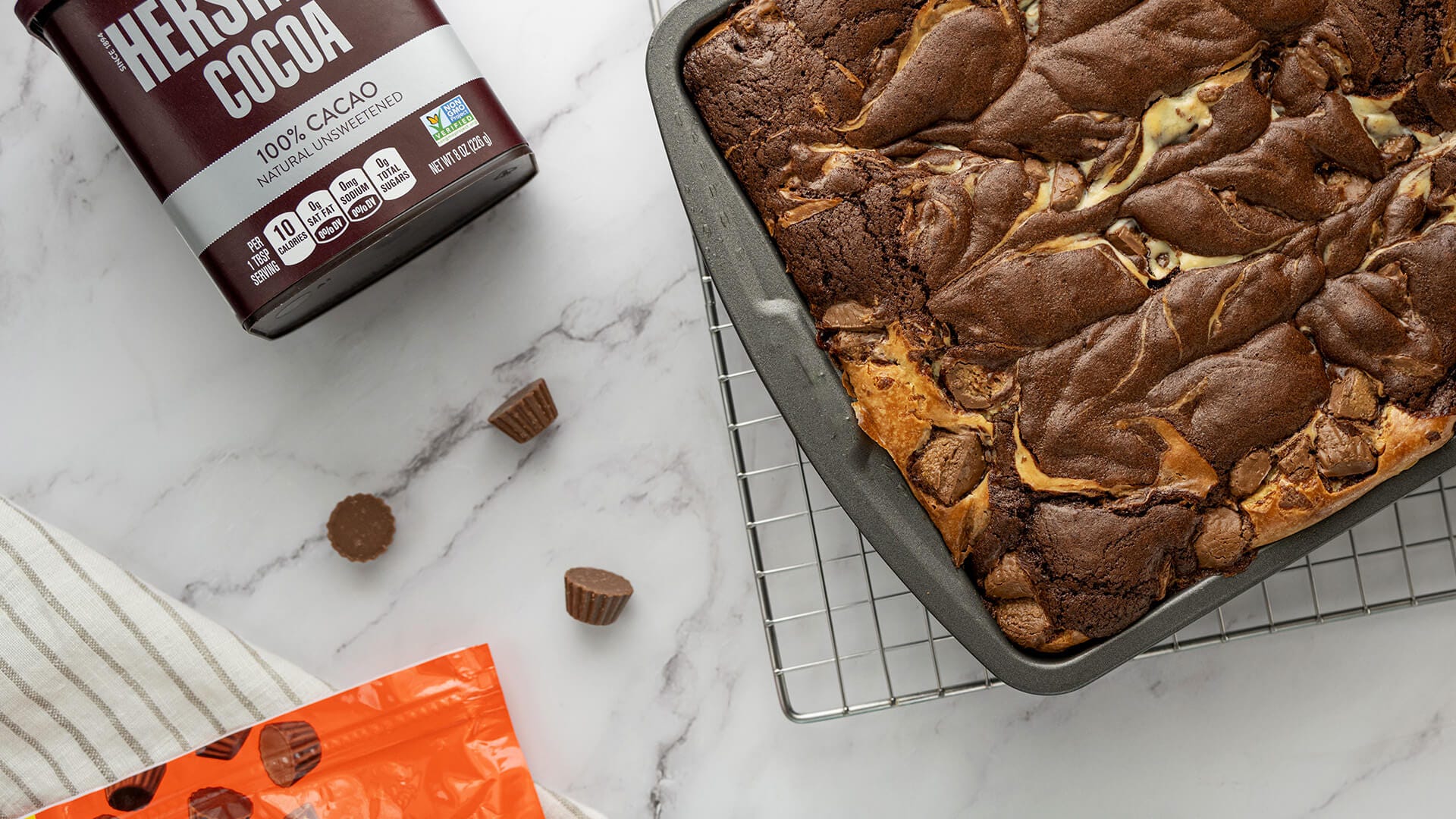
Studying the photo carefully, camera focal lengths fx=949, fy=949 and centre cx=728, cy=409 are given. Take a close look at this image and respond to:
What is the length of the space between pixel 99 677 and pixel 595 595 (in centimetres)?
69

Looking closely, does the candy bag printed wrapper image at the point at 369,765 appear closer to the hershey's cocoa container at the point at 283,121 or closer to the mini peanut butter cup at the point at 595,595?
the mini peanut butter cup at the point at 595,595

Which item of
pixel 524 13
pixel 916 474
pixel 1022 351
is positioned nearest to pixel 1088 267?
pixel 1022 351

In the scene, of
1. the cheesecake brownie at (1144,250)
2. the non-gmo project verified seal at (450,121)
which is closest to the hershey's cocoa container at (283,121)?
the non-gmo project verified seal at (450,121)

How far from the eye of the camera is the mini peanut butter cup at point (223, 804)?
1.26 meters

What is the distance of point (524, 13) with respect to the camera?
4.43 feet

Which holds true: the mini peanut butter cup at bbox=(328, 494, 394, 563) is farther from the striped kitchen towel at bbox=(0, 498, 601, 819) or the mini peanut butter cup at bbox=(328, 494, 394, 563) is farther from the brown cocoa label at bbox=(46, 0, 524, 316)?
the brown cocoa label at bbox=(46, 0, 524, 316)

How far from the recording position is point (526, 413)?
132 centimetres

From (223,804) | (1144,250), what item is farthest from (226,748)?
(1144,250)

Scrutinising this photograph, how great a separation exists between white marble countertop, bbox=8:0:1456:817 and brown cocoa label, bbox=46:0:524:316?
0.24 metres

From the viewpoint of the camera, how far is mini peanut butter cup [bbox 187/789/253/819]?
1257 millimetres

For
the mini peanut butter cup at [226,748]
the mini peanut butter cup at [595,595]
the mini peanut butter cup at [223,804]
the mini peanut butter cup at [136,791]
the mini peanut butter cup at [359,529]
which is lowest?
the mini peanut butter cup at [595,595]

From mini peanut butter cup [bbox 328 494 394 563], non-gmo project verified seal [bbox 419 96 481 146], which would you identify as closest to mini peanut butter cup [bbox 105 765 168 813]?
mini peanut butter cup [bbox 328 494 394 563]

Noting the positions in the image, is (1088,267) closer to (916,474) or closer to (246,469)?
(916,474)

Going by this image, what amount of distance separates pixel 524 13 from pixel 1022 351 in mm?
852
